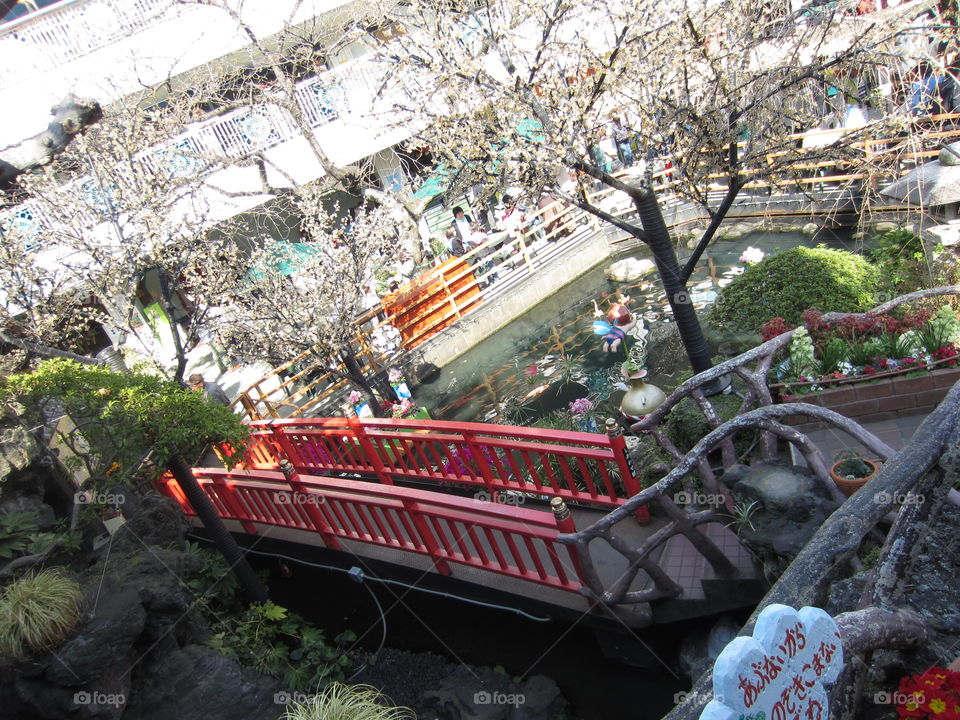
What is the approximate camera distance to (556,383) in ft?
36.4

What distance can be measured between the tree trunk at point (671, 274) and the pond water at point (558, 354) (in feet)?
6.05

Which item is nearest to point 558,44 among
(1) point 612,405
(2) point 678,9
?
(2) point 678,9

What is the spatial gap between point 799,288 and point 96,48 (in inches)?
573

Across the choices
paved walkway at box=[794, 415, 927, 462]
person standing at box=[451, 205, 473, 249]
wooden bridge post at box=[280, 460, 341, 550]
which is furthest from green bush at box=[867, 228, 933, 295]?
person standing at box=[451, 205, 473, 249]

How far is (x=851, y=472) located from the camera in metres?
4.71

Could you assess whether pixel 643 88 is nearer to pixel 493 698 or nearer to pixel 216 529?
pixel 493 698

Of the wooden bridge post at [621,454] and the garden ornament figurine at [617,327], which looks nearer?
the wooden bridge post at [621,454]

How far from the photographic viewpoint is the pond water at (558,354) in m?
10.8

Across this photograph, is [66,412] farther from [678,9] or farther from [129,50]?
[129,50]

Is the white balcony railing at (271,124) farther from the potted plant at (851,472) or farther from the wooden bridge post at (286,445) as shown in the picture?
the potted plant at (851,472)

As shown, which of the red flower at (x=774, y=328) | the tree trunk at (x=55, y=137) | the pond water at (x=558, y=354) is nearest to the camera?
the red flower at (x=774, y=328)

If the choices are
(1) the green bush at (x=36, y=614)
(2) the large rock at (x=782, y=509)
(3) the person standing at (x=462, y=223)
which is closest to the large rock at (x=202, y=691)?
(1) the green bush at (x=36, y=614)

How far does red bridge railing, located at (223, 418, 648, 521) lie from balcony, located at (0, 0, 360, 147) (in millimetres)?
9163

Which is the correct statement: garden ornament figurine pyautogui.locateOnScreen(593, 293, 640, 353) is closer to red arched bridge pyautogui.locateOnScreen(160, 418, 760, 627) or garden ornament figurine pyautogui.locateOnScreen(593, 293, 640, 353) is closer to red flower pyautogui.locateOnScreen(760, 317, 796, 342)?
red flower pyautogui.locateOnScreen(760, 317, 796, 342)
